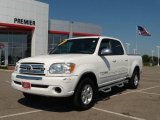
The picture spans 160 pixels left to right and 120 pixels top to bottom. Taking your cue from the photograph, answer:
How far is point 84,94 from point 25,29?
26081mm

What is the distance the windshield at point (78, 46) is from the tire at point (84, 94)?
1.05 m

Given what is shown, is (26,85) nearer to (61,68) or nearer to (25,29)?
(61,68)

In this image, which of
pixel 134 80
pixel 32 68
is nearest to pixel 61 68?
pixel 32 68

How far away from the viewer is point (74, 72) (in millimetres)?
7195

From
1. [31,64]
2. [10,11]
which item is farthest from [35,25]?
[31,64]

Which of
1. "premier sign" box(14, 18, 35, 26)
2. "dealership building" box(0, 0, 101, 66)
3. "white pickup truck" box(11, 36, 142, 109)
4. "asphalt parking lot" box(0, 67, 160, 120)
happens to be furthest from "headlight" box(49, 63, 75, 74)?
"premier sign" box(14, 18, 35, 26)

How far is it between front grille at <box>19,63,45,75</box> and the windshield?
1589 mm

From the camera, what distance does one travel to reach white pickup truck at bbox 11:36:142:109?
707 centimetres

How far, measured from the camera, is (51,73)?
7098 mm

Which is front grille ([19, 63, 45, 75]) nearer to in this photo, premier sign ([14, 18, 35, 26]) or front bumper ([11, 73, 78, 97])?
front bumper ([11, 73, 78, 97])

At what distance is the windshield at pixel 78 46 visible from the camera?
8.58m

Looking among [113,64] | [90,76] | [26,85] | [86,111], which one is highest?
[113,64]

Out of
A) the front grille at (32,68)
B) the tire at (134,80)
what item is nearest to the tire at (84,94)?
the front grille at (32,68)

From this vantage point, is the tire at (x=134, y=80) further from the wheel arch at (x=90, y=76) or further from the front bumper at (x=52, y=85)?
the front bumper at (x=52, y=85)
